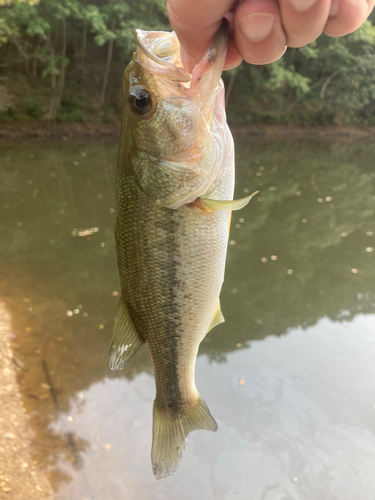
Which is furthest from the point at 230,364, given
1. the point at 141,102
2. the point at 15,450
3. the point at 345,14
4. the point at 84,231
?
the point at 84,231

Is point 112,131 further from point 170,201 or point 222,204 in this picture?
point 222,204

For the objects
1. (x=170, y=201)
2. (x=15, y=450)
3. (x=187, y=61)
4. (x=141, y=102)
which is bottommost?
(x=15, y=450)

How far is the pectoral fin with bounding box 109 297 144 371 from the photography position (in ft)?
4.88

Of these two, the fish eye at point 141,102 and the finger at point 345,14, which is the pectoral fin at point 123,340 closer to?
the fish eye at point 141,102

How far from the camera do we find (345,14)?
44.2 inches

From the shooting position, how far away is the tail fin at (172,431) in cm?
157

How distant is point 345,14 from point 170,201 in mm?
846

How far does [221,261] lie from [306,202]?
8377 mm

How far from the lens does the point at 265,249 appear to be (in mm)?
6504

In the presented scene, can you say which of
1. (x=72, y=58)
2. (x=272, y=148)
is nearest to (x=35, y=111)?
(x=72, y=58)

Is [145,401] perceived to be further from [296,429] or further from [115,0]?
[115,0]

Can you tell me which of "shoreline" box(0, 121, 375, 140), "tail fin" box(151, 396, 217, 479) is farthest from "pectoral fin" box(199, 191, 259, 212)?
"shoreline" box(0, 121, 375, 140)

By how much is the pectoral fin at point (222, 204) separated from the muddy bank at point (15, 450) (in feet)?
9.03

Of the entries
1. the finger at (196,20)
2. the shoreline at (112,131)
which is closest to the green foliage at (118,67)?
the shoreline at (112,131)
